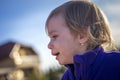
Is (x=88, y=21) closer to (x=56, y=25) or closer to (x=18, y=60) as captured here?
(x=56, y=25)

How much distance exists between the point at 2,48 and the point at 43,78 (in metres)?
23.3

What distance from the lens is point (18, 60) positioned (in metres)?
41.5

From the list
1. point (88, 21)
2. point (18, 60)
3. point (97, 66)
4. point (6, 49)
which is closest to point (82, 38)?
point (88, 21)

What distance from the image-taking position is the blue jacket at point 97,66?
7.80ft

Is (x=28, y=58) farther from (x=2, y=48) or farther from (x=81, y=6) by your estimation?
(x=81, y=6)

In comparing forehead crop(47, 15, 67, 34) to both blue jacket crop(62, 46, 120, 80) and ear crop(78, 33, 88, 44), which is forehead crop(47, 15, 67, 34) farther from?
blue jacket crop(62, 46, 120, 80)

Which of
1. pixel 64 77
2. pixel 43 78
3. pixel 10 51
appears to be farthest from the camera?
pixel 10 51

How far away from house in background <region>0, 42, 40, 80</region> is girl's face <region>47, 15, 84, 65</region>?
116 ft

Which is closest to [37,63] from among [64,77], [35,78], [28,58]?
[28,58]

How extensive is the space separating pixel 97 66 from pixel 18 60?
3940cm

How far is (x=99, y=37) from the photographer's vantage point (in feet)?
8.31

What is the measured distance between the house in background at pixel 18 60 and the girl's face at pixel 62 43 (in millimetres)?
35268

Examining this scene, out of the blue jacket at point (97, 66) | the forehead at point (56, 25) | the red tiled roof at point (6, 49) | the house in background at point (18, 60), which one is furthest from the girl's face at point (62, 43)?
the red tiled roof at point (6, 49)

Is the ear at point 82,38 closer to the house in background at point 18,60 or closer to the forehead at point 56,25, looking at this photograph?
the forehead at point 56,25
